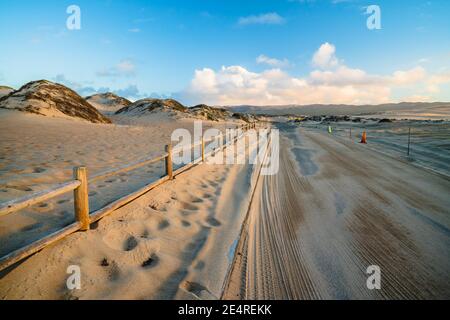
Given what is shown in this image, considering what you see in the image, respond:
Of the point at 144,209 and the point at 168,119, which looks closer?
the point at 144,209

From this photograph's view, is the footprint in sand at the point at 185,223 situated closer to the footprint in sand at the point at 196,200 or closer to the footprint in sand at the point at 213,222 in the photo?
the footprint in sand at the point at 213,222

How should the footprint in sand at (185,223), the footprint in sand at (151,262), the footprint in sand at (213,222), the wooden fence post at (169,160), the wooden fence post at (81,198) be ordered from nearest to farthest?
the footprint in sand at (151,262)
the wooden fence post at (81,198)
the footprint in sand at (185,223)
the footprint in sand at (213,222)
the wooden fence post at (169,160)

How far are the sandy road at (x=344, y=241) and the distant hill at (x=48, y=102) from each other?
75.6 ft

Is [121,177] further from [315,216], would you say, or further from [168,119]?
[168,119]

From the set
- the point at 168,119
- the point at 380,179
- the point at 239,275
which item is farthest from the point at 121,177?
the point at 168,119

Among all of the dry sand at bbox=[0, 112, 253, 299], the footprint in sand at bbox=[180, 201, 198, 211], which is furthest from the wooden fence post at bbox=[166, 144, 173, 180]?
the footprint in sand at bbox=[180, 201, 198, 211]

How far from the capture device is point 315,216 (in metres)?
5.70

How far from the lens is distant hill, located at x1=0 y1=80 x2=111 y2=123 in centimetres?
2227

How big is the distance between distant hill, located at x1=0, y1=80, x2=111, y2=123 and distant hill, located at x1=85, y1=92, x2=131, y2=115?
3019 centimetres

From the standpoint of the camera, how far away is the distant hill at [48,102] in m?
22.3

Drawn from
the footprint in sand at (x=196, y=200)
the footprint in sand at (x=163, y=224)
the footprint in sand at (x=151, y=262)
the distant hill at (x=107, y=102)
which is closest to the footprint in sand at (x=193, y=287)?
the footprint in sand at (x=151, y=262)

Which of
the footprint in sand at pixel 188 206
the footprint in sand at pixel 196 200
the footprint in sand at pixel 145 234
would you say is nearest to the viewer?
the footprint in sand at pixel 145 234

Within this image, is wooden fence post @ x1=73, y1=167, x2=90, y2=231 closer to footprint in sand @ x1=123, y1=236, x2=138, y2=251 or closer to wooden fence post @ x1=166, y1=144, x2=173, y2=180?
footprint in sand @ x1=123, y1=236, x2=138, y2=251

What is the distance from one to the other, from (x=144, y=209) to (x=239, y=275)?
2.69 metres
